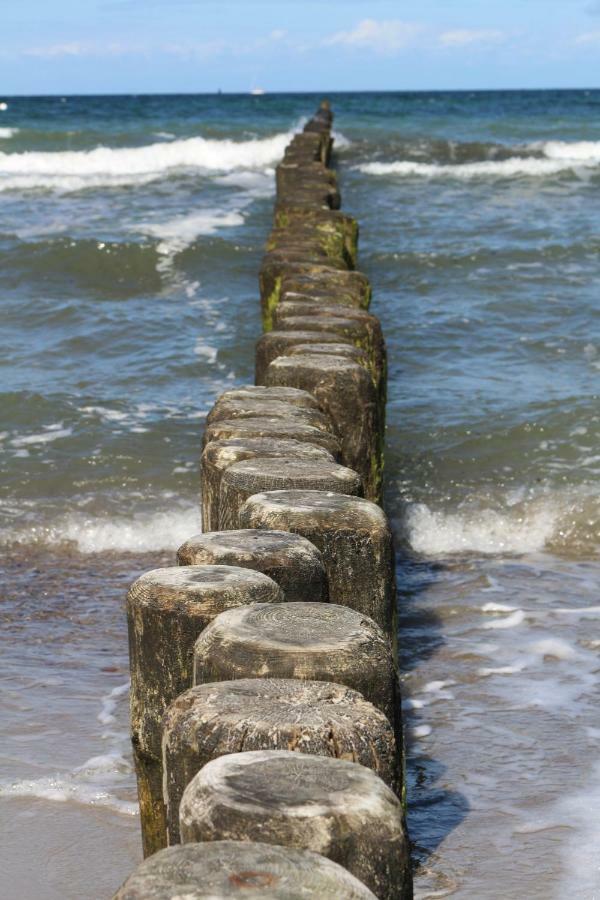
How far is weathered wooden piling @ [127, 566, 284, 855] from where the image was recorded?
2.60 meters

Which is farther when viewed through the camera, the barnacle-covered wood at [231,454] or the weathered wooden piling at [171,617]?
the barnacle-covered wood at [231,454]

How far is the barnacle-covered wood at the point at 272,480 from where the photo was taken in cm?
339

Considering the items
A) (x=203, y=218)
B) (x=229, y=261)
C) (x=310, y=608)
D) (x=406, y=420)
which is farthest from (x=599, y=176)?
(x=310, y=608)

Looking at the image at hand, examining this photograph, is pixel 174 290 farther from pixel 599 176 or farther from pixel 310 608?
pixel 599 176

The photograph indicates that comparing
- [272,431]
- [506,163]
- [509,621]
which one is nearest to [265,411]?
[272,431]

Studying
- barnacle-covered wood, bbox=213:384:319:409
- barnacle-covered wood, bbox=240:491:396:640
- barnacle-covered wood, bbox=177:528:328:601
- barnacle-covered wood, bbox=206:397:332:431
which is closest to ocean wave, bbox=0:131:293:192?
barnacle-covered wood, bbox=213:384:319:409

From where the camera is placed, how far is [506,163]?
25.2m

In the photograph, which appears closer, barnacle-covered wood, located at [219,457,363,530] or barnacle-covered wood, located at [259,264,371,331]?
barnacle-covered wood, located at [219,457,363,530]

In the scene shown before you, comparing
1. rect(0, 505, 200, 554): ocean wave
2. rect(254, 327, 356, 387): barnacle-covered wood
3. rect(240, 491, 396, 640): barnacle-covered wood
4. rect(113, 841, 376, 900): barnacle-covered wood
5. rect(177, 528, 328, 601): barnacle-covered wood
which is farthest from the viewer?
rect(0, 505, 200, 554): ocean wave

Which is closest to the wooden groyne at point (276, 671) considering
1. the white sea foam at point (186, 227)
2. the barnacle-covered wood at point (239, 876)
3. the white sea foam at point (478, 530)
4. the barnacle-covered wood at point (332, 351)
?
the barnacle-covered wood at point (239, 876)

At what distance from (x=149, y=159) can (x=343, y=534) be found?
82.5 ft

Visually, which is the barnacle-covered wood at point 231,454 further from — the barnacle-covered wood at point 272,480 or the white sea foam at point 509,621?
the white sea foam at point 509,621

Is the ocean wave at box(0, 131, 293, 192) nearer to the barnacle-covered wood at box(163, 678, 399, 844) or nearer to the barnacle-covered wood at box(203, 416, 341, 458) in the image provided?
the barnacle-covered wood at box(203, 416, 341, 458)

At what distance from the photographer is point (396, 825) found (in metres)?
1.86
